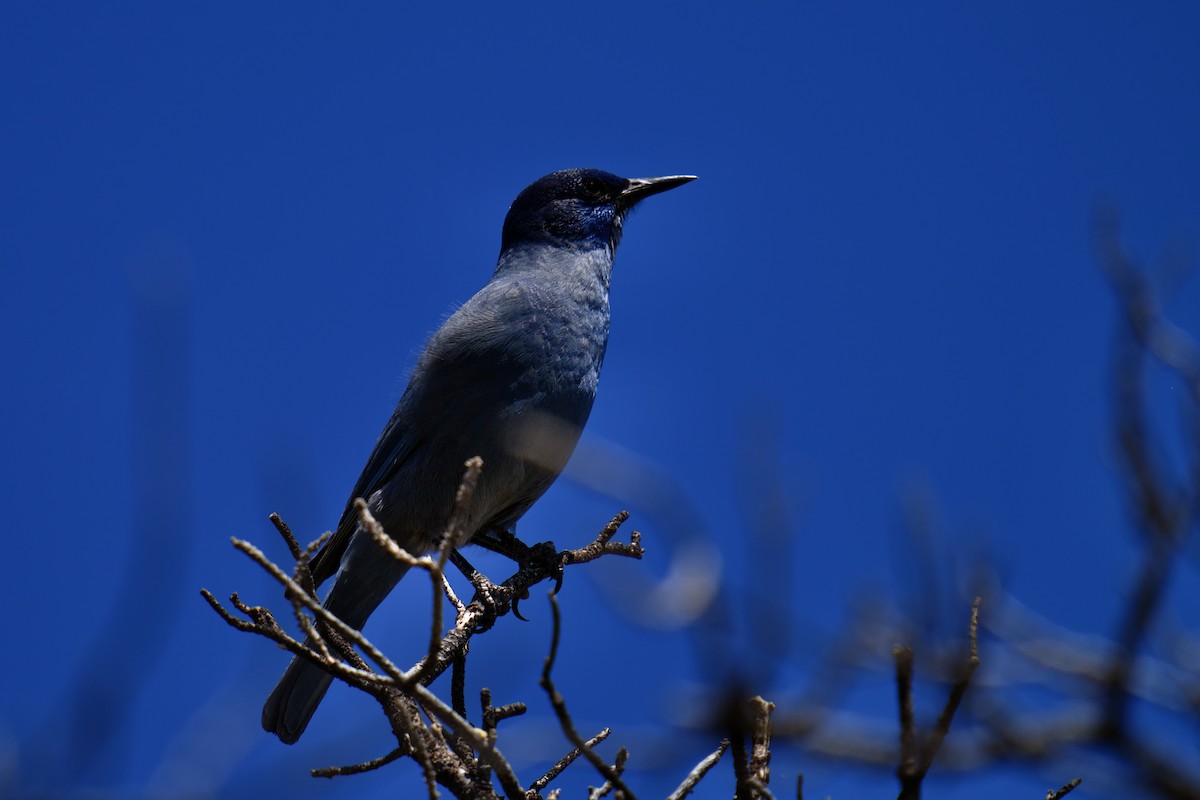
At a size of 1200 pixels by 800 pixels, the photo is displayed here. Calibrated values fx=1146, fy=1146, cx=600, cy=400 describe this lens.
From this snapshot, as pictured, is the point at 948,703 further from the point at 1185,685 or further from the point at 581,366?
the point at 581,366

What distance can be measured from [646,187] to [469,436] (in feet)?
8.02

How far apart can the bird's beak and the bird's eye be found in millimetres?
102

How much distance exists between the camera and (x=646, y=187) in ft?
22.0

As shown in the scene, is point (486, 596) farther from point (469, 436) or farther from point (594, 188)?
point (594, 188)

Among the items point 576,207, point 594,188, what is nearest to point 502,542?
A: point 576,207

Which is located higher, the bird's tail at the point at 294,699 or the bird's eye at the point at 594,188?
the bird's eye at the point at 594,188

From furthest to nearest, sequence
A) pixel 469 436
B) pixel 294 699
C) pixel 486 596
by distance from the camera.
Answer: pixel 469 436 → pixel 294 699 → pixel 486 596

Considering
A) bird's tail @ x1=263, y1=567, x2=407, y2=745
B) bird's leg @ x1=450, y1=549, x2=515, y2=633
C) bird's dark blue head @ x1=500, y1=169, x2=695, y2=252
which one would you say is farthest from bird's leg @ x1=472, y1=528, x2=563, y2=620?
bird's dark blue head @ x1=500, y1=169, x2=695, y2=252

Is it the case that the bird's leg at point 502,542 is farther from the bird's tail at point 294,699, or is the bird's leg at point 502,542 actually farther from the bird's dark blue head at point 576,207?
the bird's dark blue head at point 576,207

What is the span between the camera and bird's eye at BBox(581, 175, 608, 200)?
6500 millimetres

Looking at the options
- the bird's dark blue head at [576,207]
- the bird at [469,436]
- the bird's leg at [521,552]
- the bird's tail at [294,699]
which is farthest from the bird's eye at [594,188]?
the bird's tail at [294,699]

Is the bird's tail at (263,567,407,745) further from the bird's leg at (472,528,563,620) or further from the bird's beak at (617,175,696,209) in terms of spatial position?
the bird's beak at (617,175,696,209)

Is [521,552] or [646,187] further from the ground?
[646,187]

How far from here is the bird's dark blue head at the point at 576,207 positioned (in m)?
6.19
